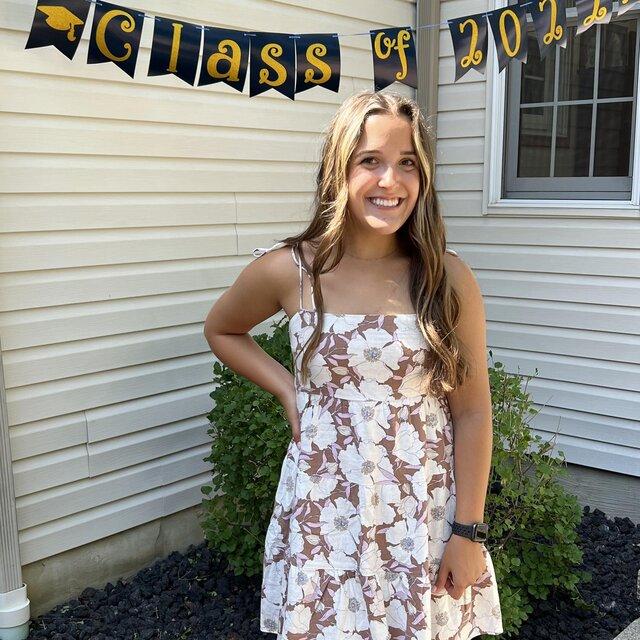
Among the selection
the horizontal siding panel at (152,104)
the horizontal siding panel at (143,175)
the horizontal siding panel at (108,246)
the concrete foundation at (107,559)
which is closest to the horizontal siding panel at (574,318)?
the horizontal siding panel at (143,175)

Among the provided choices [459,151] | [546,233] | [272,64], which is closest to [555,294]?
[546,233]

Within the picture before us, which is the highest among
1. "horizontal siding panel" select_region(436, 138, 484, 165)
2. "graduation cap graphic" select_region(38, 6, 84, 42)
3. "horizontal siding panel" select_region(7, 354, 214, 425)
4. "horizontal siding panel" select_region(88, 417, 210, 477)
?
"graduation cap graphic" select_region(38, 6, 84, 42)

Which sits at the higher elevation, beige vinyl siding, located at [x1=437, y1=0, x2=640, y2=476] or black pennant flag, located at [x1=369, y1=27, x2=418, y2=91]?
black pennant flag, located at [x1=369, y1=27, x2=418, y2=91]

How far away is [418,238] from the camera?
176 cm

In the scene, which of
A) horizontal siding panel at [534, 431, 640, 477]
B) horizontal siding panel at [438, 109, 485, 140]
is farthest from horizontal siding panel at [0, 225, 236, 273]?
horizontal siding panel at [534, 431, 640, 477]

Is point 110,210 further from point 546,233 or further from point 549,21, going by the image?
point 546,233

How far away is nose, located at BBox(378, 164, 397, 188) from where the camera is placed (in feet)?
5.50

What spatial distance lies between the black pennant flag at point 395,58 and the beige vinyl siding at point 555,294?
1.23 m

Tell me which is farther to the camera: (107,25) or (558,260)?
(558,260)

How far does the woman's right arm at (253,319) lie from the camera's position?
188 centimetres

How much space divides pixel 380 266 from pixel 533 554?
2.07m

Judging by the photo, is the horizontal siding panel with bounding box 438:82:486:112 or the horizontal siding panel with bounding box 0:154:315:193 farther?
the horizontal siding panel with bounding box 438:82:486:112

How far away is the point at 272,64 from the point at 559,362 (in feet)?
8.09

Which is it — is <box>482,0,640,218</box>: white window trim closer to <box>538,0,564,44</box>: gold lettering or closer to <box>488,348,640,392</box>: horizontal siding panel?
<box>488,348,640,392</box>: horizontal siding panel
